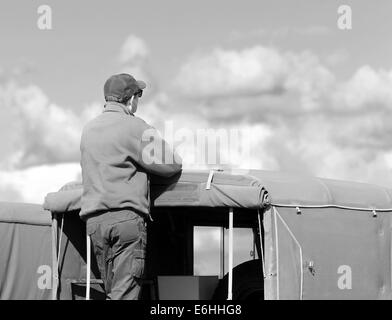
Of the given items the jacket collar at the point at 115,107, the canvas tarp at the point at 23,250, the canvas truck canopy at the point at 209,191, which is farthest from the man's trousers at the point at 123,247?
the canvas tarp at the point at 23,250

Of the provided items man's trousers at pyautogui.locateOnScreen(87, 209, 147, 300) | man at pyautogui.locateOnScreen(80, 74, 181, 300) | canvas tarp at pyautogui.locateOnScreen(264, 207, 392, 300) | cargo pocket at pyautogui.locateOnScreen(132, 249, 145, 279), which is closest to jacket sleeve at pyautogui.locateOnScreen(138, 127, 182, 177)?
man at pyautogui.locateOnScreen(80, 74, 181, 300)

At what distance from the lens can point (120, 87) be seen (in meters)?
5.97

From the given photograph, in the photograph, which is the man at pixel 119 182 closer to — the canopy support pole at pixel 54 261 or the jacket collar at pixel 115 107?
the jacket collar at pixel 115 107

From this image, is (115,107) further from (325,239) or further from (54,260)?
(325,239)

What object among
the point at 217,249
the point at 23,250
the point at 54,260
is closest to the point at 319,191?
the point at 217,249

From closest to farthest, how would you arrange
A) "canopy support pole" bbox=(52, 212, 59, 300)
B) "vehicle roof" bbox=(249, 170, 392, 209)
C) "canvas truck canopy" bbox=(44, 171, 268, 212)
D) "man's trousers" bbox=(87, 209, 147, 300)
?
"man's trousers" bbox=(87, 209, 147, 300), "canvas truck canopy" bbox=(44, 171, 268, 212), "vehicle roof" bbox=(249, 170, 392, 209), "canopy support pole" bbox=(52, 212, 59, 300)

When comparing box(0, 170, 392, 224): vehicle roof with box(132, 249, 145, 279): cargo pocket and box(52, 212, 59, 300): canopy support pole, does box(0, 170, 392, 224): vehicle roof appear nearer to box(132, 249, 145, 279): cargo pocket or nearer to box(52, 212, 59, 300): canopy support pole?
box(52, 212, 59, 300): canopy support pole

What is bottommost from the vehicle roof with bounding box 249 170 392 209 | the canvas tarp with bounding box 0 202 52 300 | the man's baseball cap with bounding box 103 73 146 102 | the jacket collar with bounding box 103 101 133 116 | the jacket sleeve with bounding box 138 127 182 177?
the canvas tarp with bounding box 0 202 52 300

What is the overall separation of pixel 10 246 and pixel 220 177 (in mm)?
4929

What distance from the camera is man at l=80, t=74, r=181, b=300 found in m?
5.60

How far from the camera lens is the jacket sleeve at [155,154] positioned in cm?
579

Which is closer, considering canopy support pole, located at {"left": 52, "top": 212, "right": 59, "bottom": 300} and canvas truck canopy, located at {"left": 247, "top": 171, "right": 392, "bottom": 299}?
canvas truck canopy, located at {"left": 247, "top": 171, "right": 392, "bottom": 299}

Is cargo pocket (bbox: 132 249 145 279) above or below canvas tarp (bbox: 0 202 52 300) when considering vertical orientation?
above

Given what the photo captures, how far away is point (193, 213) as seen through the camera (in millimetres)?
7340
